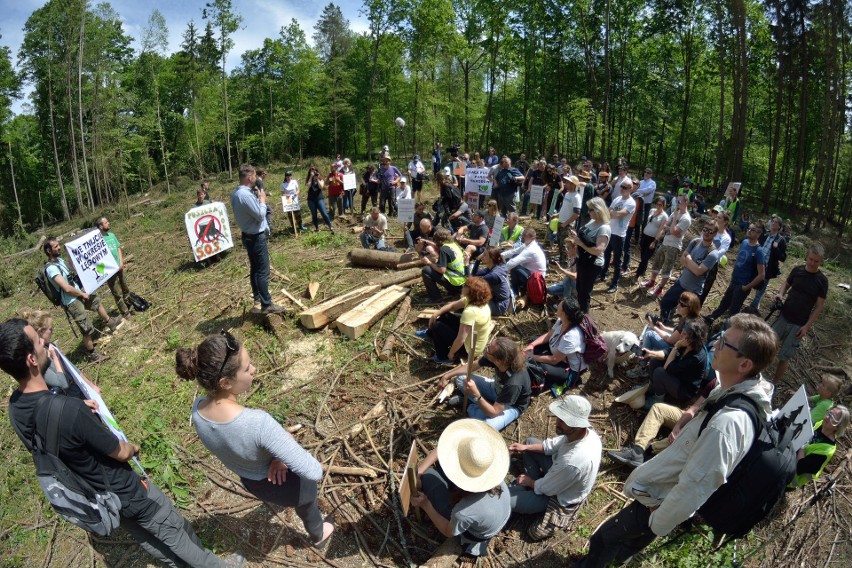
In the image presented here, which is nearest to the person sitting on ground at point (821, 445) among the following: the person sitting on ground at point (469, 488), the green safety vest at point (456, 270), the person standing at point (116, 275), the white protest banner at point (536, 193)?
the person sitting on ground at point (469, 488)

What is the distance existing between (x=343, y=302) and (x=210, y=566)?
4.51 m

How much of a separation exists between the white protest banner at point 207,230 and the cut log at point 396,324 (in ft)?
20.0

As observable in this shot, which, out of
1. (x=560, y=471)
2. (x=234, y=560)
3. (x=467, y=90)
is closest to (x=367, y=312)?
(x=234, y=560)

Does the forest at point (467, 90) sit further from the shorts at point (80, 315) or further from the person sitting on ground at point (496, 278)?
the shorts at point (80, 315)

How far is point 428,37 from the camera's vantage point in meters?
25.0

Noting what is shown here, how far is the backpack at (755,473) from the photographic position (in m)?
2.39

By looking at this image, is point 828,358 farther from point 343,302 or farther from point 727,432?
point 343,302

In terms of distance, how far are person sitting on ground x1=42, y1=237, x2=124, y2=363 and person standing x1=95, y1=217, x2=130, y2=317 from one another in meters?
1.02

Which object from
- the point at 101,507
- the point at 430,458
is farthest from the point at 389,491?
the point at 101,507

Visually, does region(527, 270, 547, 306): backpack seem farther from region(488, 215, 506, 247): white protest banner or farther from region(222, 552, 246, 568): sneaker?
region(222, 552, 246, 568): sneaker

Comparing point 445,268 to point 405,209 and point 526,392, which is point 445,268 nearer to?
point 526,392

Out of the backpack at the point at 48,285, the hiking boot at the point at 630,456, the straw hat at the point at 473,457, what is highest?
→ the backpack at the point at 48,285

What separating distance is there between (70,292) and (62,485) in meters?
5.68

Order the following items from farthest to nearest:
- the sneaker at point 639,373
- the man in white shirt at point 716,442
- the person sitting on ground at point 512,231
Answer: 1. the person sitting on ground at point 512,231
2. the sneaker at point 639,373
3. the man in white shirt at point 716,442
